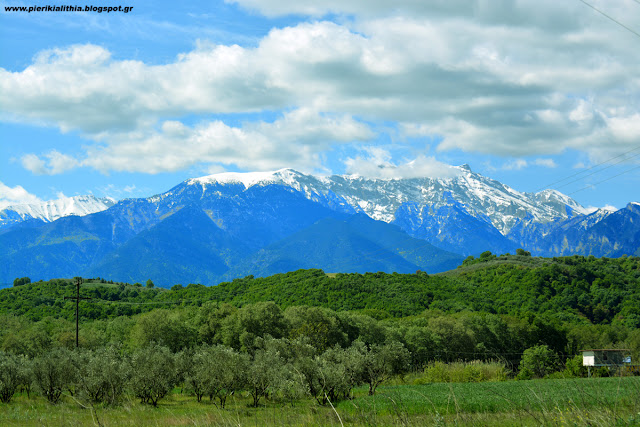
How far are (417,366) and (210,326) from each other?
3771cm

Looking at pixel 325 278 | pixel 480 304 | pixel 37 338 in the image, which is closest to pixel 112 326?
pixel 37 338

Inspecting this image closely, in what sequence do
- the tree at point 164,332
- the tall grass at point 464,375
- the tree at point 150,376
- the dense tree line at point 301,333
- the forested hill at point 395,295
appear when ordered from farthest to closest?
the forested hill at point 395,295 → the tree at point 164,332 → the tall grass at point 464,375 → the dense tree line at point 301,333 → the tree at point 150,376

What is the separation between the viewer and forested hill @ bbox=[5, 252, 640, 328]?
143375mm

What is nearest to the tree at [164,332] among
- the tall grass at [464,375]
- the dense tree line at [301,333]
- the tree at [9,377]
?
the dense tree line at [301,333]

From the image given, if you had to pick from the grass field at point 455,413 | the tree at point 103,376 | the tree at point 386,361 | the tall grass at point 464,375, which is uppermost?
the grass field at point 455,413

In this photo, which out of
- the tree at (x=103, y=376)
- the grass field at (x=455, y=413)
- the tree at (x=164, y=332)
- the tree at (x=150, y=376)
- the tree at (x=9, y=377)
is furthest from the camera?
the tree at (x=164, y=332)

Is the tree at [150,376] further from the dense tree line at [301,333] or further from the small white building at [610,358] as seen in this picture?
the small white building at [610,358]

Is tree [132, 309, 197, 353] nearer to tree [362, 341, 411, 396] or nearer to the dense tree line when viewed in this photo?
the dense tree line

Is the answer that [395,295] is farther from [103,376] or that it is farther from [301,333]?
[103,376]

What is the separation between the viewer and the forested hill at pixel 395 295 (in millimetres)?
143375

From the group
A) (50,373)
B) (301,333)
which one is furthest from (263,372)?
(301,333)

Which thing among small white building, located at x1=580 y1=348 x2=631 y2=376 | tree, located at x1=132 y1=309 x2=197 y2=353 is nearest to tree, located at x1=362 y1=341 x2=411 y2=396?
tree, located at x1=132 y1=309 x2=197 y2=353

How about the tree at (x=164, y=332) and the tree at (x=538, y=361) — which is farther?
the tree at (x=538, y=361)

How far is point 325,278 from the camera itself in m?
170
